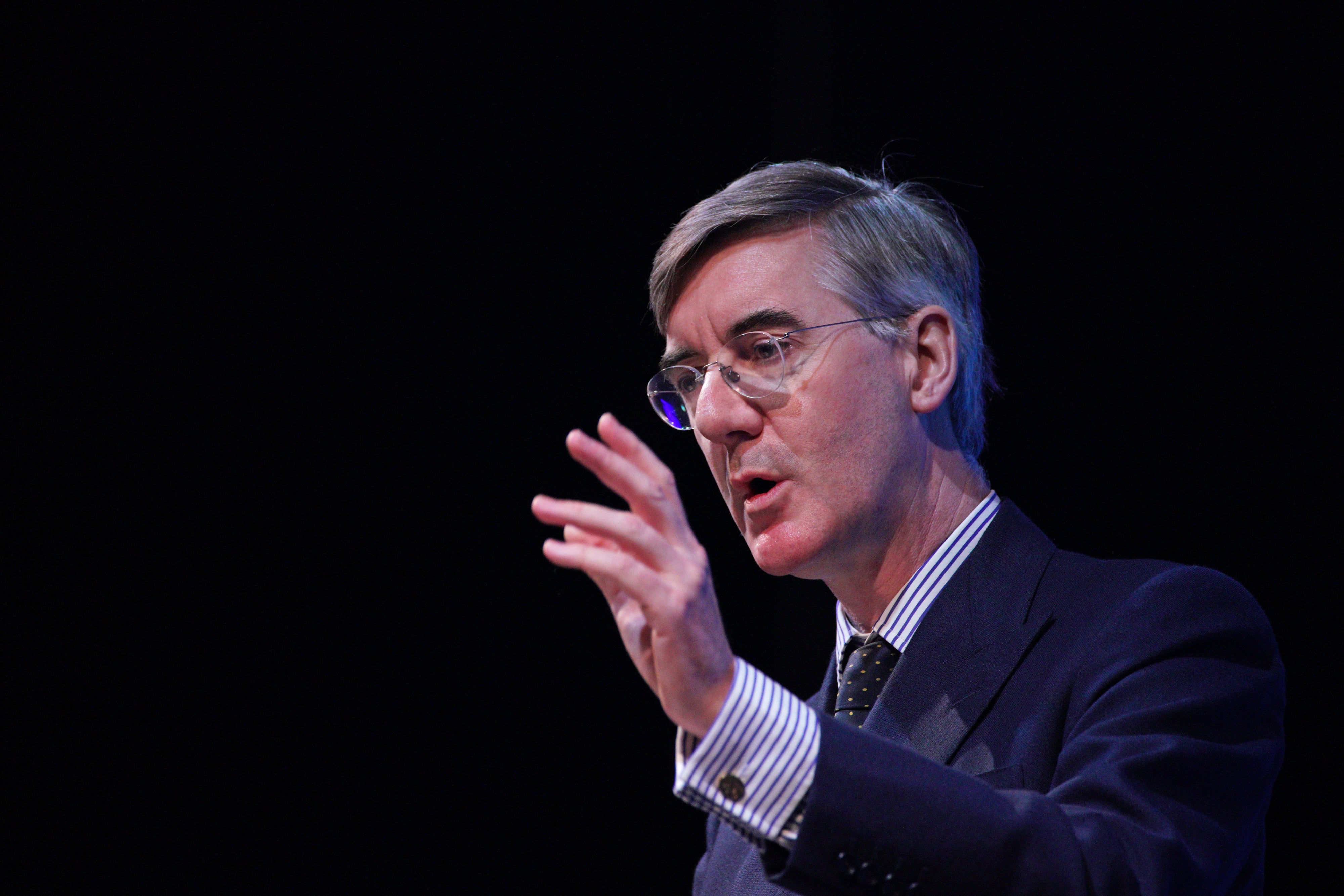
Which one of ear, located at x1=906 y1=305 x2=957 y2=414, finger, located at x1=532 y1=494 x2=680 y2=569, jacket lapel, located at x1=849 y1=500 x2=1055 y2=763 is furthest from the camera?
ear, located at x1=906 y1=305 x2=957 y2=414

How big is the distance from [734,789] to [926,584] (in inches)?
32.3

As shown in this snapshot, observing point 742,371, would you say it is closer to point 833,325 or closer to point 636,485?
point 833,325

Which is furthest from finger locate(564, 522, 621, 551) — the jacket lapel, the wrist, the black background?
the black background

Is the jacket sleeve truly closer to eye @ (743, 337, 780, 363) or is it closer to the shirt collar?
the shirt collar

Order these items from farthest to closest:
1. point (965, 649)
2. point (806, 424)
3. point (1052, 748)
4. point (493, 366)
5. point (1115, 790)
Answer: point (493, 366) < point (806, 424) < point (965, 649) < point (1052, 748) < point (1115, 790)

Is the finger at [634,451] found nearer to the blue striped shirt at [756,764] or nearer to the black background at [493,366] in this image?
the blue striped shirt at [756,764]

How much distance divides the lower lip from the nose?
0.09m

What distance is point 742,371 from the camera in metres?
1.81

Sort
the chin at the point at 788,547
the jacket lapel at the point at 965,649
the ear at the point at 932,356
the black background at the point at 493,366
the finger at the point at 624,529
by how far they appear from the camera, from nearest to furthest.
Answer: the finger at the point at 624,529 → the jacket lapel at the point at 965,649 → the chin at the point at 788,547 → the ear at the point at 932,356 → the black background at the point at 493,366

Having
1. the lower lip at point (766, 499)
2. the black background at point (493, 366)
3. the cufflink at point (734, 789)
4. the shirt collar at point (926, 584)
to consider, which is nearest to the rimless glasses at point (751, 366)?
the lower lip at point (766, 499)

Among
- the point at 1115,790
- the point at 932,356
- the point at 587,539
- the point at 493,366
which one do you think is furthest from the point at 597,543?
the point at 493,366

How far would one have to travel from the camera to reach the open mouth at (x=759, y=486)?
1816mm

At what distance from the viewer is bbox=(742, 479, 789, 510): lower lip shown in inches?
68.7

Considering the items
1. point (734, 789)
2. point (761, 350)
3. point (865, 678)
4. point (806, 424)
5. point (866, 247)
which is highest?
point (866, 247)
